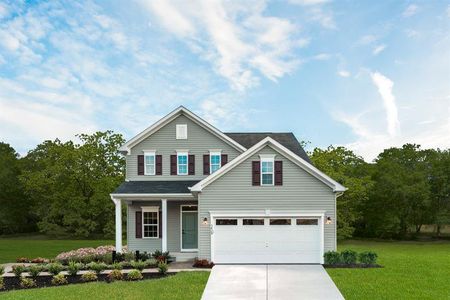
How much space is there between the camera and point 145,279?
1510cm

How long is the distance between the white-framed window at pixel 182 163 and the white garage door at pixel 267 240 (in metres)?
4.44

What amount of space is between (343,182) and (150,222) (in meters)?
23.5

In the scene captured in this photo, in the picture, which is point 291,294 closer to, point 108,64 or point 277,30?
point 277,30

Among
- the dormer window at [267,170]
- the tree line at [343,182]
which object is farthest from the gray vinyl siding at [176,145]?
the tree line at [343,182]

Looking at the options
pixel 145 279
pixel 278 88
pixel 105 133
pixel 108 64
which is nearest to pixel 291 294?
pixel 145 279

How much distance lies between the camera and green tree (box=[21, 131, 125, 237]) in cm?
4172

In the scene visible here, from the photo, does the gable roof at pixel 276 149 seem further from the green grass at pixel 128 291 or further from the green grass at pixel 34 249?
the green grass at pixel 34 249

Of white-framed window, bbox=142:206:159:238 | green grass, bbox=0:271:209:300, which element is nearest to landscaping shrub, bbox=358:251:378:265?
green grass, bbox=0:271:209:300

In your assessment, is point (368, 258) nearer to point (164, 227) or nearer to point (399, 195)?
point (164, 227)

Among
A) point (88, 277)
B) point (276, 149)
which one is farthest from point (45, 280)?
point (276, 149)

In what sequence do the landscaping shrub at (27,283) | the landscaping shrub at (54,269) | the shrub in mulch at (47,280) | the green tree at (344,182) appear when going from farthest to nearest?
the green tree at (344,182), the landscaping shrub at (54,269), the shrub in mulch at (47,280), the landscaping shrub at (27,283)

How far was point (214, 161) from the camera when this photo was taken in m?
22.0

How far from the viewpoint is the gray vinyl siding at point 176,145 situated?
22.0 metres

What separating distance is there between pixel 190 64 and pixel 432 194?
31566 mm
